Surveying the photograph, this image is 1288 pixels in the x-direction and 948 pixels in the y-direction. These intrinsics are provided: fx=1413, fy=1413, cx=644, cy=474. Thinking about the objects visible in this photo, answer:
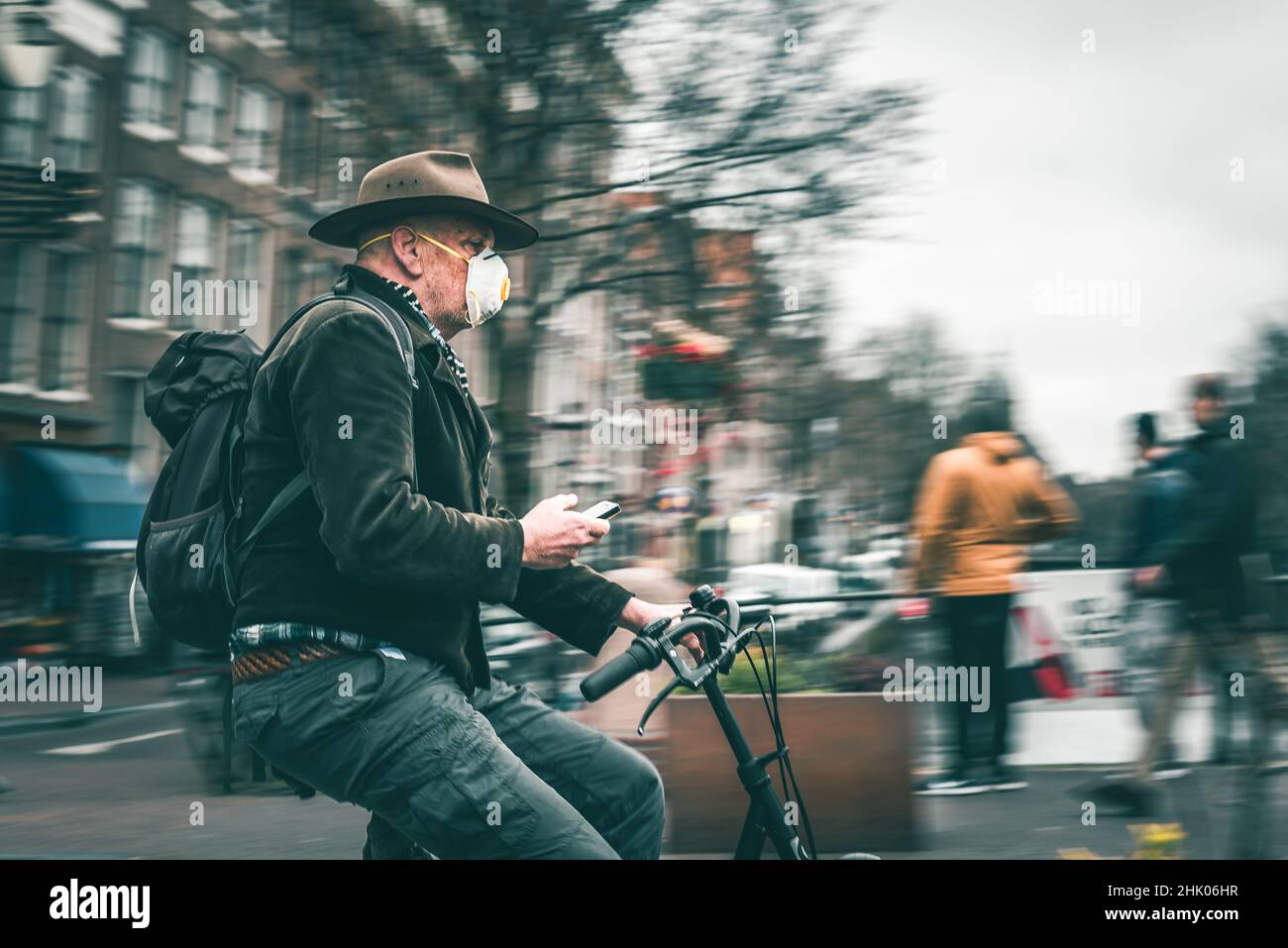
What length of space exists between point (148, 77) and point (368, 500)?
29.8ft

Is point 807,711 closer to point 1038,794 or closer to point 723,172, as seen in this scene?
point 1038,794

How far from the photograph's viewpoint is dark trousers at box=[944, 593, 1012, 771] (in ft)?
22.0

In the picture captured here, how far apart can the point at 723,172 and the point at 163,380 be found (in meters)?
5.05

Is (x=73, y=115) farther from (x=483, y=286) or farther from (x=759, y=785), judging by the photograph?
(x=759, y=785)

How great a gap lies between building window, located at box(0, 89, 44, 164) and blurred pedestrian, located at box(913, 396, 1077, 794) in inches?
247

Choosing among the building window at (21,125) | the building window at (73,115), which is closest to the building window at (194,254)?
the building window at (73,115)

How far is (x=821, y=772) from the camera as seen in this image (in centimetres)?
550

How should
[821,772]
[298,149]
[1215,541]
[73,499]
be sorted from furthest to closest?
1. [73,499]
2. [298,149]
3. [1215,541]
4. [821,772]

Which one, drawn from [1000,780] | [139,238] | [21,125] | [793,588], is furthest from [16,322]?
[1000,780]

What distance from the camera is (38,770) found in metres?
8.78

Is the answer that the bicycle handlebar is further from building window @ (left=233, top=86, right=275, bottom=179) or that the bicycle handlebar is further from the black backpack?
building window @ (left=233, top=86, right=275, bottom=179)

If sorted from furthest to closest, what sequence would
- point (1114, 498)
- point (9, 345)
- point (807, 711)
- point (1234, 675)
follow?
point (9, 345), point (1114, 498), point (1234, 675), point (807, 711)

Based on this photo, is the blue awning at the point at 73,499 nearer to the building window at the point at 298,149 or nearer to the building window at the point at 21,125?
the building window at the point at 21,125
